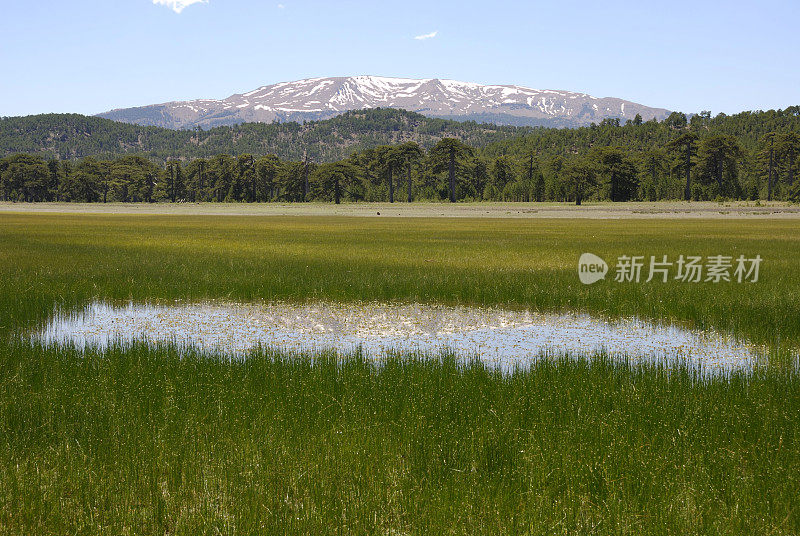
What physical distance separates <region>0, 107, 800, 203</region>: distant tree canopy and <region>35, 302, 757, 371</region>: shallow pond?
108 m

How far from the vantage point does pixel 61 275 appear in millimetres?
22297

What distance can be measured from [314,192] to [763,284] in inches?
5718

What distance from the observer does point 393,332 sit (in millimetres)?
14828

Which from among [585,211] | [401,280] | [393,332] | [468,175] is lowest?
[393,332]

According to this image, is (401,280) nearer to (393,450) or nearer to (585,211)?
(393,450)

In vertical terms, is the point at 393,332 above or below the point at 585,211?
below

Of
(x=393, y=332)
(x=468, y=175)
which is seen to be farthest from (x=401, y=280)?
(x=468, y=175)

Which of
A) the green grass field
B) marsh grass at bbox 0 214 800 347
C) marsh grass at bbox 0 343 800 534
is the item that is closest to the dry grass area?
marsh grass at bbox 0 214 800 347

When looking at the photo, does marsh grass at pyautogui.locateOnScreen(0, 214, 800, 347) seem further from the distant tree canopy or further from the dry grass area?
the distant tree canopy

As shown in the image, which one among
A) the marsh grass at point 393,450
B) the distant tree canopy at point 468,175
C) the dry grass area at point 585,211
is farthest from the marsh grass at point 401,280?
the distant tree canopy at point 468,175

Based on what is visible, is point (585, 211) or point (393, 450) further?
point (585, 211)

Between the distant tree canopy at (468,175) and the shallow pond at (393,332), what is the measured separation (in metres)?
108

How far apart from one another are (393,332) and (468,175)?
505ft

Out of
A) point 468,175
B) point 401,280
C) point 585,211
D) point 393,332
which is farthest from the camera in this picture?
point 468,175
